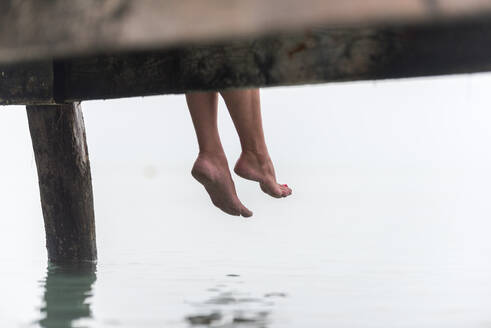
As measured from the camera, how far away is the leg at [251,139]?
3.70 metres

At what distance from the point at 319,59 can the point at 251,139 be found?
1137mm

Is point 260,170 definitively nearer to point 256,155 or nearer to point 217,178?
point 256,155

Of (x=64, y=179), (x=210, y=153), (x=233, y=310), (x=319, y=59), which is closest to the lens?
(x=319, y=59)

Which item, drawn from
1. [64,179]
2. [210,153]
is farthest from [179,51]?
[64,179]

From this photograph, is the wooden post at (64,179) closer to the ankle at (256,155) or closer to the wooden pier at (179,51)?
the wooden pier at (179,51)

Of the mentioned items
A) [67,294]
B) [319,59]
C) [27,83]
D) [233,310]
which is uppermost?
[27,83]

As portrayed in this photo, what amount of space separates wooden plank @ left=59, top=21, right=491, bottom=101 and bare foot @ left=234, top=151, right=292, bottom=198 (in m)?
0.66

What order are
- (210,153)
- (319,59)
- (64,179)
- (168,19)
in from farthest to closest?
(64,179) < (210,153) < (319,59) < (168,19)

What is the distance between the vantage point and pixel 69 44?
1732 mm

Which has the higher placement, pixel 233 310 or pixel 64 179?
pixel 64 179

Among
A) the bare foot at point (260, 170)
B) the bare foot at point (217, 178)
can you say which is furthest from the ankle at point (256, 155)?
the bare foot at point (217, 178)

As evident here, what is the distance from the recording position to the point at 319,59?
2859mm

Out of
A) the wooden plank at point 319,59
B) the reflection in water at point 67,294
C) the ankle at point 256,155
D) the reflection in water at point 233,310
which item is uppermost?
the wooden plank at point 319,59

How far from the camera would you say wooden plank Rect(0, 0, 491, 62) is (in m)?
1.41
